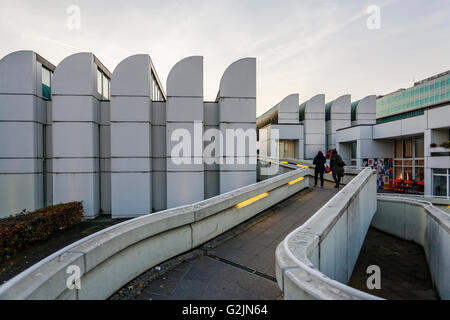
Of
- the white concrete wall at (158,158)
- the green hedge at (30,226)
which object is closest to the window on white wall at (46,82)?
the white concrete wall at (158,158)

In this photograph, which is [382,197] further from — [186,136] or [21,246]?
[21,246]

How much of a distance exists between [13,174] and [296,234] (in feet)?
41.8

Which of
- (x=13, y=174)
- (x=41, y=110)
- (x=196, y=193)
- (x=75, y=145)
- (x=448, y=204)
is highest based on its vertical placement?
(x=41, y=110)

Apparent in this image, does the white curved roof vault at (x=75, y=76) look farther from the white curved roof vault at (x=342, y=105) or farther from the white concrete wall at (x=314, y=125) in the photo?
the white curved roof vault at (x=342, y=105)

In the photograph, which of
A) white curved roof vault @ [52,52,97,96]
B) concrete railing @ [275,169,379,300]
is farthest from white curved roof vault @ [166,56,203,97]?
concrete railing @ [275,169,379,300]

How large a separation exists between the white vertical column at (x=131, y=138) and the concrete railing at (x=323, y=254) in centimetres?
837

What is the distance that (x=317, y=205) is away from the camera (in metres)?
7.59

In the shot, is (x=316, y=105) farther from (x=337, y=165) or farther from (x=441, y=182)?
(x=337, y=165)

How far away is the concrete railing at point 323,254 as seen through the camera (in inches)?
78.4

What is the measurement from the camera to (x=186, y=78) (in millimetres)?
10570

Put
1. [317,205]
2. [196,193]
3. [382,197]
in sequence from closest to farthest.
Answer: [317,205], [196,193], [382,197]

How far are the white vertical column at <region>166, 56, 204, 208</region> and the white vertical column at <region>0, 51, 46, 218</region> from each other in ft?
20.4
